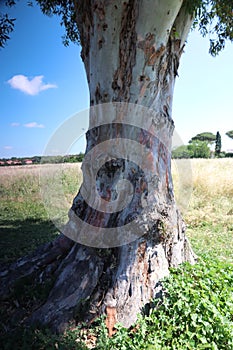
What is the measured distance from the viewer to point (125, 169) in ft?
9.74

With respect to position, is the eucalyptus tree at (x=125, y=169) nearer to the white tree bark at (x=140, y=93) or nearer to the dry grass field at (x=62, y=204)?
the white tree bark at (x=140, y=93)

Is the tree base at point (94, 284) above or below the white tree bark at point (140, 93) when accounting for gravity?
below

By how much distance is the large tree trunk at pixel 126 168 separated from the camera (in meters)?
2.65

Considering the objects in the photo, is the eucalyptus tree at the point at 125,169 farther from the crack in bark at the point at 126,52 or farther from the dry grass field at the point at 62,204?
the dry grass field at the point at 62,204

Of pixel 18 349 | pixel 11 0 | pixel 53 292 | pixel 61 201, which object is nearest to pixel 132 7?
pixel 11 0

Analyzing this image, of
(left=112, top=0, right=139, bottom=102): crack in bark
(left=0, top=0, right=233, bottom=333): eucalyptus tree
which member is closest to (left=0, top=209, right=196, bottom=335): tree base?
(left=0, top=0, right=233, bottom=333): eucalyptus tree

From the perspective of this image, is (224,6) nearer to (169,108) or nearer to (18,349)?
(169,108)

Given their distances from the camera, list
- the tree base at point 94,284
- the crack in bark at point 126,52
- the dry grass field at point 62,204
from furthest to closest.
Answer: the dry grass field at point 62,204, the crack in bark at point 126,52, the tree base at point 94,284

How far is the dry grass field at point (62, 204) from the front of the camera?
5160 millimetres

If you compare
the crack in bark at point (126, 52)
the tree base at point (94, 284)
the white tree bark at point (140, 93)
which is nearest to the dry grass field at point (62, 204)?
the tree base at point (94, 284)

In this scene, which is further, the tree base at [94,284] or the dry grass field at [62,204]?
the dry grass field at [62,204]

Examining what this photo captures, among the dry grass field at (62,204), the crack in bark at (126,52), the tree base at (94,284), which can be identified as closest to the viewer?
the tree base at (94,284)

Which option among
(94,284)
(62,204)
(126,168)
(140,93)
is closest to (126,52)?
(140,93)

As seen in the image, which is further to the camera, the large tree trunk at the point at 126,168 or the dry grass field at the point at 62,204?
the dry grass field at the point at 62,204
